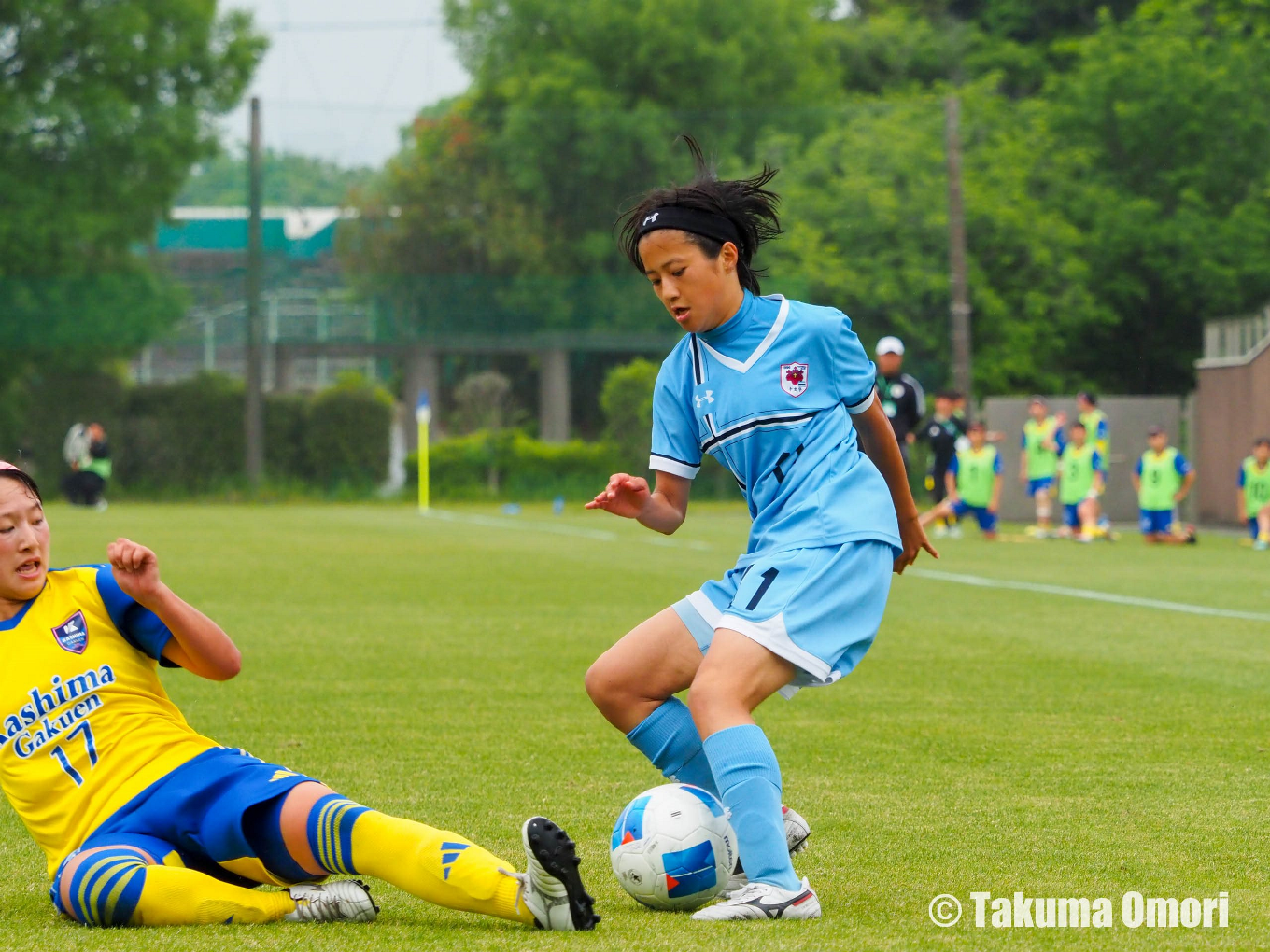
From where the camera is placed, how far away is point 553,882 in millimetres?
3355

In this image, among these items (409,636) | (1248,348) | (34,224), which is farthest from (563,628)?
(34,224)

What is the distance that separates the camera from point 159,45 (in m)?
36.7

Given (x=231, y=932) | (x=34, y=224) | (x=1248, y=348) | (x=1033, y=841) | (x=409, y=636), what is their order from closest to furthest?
(x=231, y=932)
(x=1033, y=841)
(x=409, y=636)
(x=1248, y=348)
(x=34, y=224)

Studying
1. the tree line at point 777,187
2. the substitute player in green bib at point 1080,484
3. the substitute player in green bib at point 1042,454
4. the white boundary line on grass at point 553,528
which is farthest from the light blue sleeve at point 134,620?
the tree line at point 777,187

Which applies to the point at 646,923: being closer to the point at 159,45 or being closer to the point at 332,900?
the point at 332,900

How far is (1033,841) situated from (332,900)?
5.89ft

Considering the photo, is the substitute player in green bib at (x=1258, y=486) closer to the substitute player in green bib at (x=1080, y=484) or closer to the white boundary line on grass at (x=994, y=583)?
the substitute player in green bib at (x=1080, y=484)

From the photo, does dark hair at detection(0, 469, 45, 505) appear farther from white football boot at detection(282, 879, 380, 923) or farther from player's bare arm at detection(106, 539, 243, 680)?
white football boot at detection(282, 879, 380, 923)

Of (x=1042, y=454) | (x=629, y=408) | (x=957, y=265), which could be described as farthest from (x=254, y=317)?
(x=1042, y=454)

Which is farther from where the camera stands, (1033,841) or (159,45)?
(159,45)

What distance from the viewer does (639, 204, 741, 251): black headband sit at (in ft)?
13.0

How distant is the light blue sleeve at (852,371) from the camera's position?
4027 millimetres

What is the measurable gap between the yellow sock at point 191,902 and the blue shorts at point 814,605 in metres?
1.17

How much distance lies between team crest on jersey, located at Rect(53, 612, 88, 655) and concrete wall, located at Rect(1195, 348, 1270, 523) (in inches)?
887
